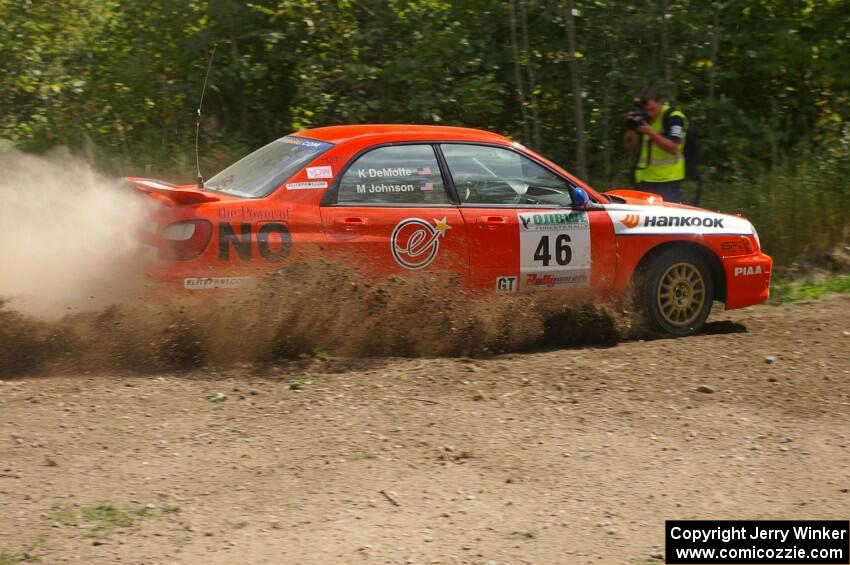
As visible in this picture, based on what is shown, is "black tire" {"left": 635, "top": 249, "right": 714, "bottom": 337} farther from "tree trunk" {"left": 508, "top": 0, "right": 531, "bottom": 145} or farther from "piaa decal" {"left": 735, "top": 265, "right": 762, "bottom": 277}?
"tree trunk" {"left": 508, "top": 0, "right": 531, "bottom": 145}

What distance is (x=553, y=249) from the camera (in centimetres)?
775

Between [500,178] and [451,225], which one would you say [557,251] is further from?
[451,225]

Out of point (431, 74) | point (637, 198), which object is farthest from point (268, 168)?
point (431, 74)

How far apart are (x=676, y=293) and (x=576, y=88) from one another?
5104 millimetres

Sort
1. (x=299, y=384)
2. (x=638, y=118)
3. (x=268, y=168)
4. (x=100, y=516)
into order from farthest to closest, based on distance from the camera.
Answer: (x=638, y=118)
(x=268, y=168)
(x=299, y=384)
(x=100, y=516)

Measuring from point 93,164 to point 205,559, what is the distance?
8489 mm

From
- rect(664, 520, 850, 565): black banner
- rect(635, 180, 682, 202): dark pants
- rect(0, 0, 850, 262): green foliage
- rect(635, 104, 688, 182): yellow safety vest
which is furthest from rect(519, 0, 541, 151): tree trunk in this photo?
rect(664, 520, 850, 565): black banner

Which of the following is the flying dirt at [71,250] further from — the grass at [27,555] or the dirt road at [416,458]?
the grass at [27,555]

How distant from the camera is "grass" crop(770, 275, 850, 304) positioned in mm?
10164

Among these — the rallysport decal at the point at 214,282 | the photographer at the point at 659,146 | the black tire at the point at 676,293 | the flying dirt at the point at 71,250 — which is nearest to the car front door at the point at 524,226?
the black tire at the point at 676,293

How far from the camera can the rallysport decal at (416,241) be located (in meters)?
7.23

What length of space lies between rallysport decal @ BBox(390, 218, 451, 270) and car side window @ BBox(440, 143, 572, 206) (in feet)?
1.16

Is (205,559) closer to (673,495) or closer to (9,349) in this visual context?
(673,495)

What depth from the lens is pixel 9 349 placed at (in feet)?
21.9
